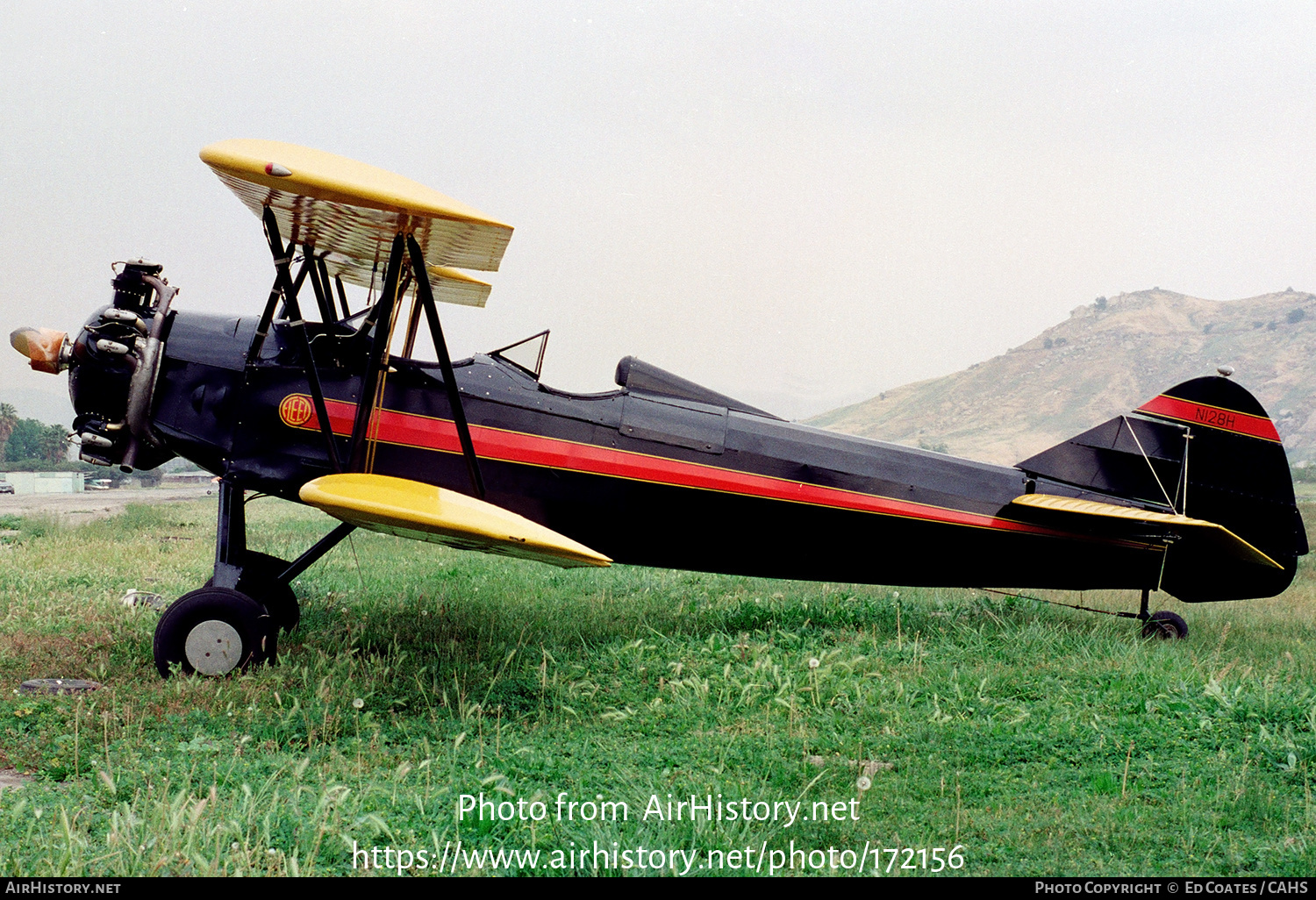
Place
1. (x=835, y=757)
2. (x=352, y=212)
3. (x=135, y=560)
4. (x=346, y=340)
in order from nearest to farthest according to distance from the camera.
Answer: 1. (x=835, y=757)
2. (x=352, y=212)
3. (x=346, y=340)
4. (x=135, y=560)

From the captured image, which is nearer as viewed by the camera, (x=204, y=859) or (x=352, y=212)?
(x=204, y=859)

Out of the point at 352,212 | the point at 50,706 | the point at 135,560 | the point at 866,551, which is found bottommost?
the point at 135,560

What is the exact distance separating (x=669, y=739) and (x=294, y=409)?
138 inches

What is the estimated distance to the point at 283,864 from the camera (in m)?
3.20

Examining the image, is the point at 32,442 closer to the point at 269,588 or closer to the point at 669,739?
the point at 269,588

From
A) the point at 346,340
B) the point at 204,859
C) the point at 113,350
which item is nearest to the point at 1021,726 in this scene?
the point at 204,859

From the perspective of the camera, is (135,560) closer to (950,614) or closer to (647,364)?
(647,364)

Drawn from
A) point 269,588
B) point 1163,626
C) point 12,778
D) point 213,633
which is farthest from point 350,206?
point 1163,626

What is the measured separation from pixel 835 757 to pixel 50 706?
454cm

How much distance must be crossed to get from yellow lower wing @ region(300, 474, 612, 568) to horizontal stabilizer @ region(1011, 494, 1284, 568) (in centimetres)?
390

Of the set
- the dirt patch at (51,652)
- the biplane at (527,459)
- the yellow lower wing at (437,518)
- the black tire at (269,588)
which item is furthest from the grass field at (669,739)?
the yellow lower wing at (437,518)

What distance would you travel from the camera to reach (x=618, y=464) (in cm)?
647

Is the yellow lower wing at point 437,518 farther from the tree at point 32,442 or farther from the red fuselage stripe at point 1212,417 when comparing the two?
the tree at point 32,442

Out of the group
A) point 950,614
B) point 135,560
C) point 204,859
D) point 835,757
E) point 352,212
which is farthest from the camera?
point 135,560
